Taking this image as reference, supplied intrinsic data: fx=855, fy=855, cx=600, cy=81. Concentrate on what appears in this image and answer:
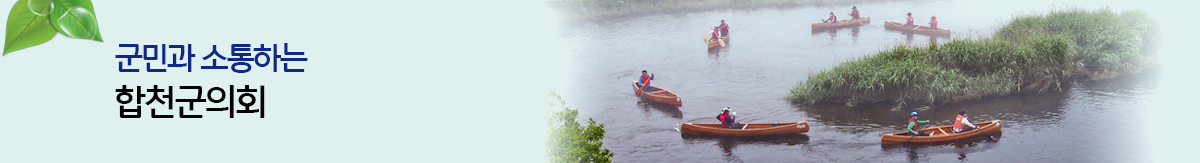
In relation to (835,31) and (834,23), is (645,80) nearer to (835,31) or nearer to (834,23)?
(835,31)

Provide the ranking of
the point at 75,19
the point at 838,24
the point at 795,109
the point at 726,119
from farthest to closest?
the point at 838,24, the point at 795,109, the point at 726,119, the point at 75,19

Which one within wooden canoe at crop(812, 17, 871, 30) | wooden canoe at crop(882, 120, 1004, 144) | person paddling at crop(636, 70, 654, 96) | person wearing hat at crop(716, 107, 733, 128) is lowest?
wooden canoe at crop(882, 120, 1004, 144)

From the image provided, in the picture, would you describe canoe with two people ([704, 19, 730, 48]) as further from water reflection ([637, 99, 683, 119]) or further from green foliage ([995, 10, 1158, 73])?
green foliage ([995, 10, 1158, 73])

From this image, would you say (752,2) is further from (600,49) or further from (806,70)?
(806,70)

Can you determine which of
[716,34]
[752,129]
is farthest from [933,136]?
[716,34]

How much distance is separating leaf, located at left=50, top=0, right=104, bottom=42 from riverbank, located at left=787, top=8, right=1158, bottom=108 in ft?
55.7

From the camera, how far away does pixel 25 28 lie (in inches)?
159

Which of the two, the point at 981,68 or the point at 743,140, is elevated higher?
the point at 981,68

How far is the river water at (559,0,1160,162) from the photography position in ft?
50.9

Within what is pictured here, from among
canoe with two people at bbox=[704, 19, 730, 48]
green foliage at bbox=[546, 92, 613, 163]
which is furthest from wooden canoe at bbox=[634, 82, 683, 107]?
green foliage at bbox=[546, 92, 613, 163]

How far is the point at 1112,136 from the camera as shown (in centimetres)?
1580

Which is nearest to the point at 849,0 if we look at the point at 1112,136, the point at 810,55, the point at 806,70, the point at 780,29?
the point at 780,29

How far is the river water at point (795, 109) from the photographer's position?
15.5m

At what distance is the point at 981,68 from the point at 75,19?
19435 mm
